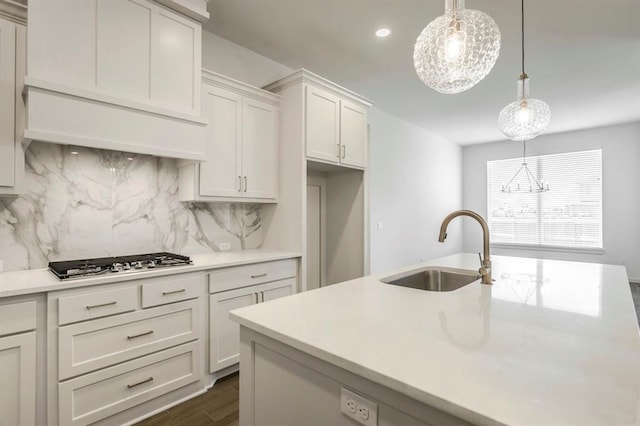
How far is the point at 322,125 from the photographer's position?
3127 mm

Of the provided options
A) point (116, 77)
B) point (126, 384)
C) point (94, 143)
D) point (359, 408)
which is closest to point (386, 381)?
point (359, 408)

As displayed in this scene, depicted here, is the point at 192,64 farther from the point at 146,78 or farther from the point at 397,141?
the point at 397,141

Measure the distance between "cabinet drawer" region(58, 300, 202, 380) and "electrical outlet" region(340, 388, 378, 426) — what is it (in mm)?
1597

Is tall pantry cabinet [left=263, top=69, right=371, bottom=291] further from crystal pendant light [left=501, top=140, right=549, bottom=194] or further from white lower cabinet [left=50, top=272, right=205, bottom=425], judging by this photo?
crystal pendant light [left=501, top=140, right=549, bottom=194]

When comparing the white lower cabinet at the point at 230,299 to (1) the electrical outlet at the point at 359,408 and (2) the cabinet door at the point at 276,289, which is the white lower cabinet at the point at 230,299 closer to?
(2) the cabinet door at the point at 276,289

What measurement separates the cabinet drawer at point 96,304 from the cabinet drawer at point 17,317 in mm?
108

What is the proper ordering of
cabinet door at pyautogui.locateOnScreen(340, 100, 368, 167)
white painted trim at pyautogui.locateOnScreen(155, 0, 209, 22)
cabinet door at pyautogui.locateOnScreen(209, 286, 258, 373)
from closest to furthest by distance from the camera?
white painted trim at pyautogui.locateOnScreen(155, 0, 209, 22) < cabinet door at pyautogui.locateOnScreen(209, 286, 258, 373) < cabinet door at pyautogui.locateOnScreen(340, 100, 368, 167)

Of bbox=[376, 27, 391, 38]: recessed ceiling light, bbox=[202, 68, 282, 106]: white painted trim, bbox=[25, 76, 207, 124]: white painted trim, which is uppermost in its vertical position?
bbox=[376, 27, 391, 38]: recessed ceiling light

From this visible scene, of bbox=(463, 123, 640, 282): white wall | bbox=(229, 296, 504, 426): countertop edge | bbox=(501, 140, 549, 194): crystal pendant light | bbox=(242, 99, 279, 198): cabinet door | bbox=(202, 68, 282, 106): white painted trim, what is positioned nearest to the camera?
bbox=(229, 296, 504, 426): countertop edge

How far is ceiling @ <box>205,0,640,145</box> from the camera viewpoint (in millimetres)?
2600

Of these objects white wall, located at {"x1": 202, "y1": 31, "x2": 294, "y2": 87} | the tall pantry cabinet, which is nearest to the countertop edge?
the tall pantry cabinet

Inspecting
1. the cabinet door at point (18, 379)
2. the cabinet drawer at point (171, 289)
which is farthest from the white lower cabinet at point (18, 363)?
the cabinet drawer at point (171, 289)

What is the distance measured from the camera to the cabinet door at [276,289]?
265cm

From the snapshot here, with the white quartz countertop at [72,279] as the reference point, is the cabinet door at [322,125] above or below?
above
